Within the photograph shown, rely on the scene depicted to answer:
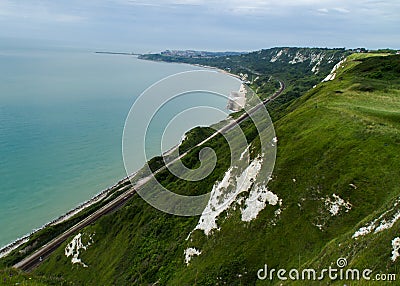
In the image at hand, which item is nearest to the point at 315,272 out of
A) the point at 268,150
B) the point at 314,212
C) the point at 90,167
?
the point at 314,212

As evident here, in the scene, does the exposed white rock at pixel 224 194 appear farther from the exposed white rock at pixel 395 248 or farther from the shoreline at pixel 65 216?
the shoreline at pixel 65 216

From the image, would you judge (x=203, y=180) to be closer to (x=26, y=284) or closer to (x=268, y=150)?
(x=268, y=150)

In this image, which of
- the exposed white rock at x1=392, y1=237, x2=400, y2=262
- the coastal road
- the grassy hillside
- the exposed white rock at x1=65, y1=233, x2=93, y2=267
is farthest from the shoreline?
the exposed white rock at x1=392, y1=237, x2=400, y2=262

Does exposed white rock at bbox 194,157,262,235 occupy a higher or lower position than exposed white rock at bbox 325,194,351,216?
lower

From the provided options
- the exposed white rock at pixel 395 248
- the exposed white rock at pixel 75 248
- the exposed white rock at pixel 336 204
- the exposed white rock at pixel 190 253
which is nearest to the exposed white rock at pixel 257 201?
the exposed white rock at pixel 336 204

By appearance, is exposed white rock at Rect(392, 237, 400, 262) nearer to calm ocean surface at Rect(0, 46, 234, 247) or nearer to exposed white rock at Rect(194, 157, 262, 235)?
exposed white rock at Rect(194, 157, 262, 235)

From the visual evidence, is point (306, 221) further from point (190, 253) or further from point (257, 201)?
point (190, 253)

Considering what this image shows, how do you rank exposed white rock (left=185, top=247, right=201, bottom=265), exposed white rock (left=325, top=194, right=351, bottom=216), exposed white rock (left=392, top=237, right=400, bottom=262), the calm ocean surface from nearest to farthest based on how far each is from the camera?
exposed white rock (left=392, top=237, right=400, bottom=262), exposed white rock (left=325, top=194, right=351, bottom=216), exposed white rock (left=185, top=247, right=201, bottom=265), the calm ocean surface
